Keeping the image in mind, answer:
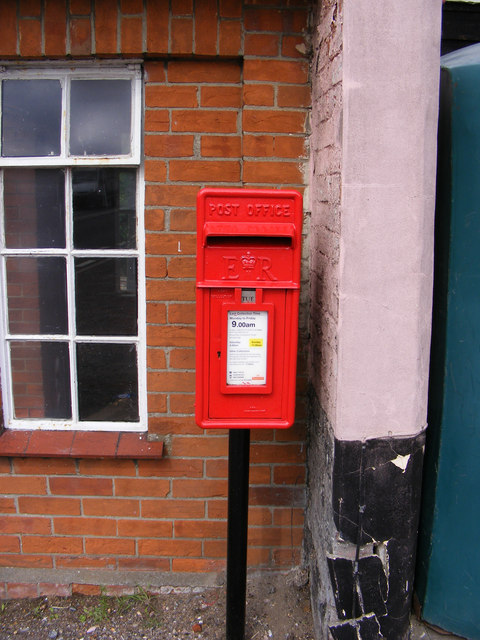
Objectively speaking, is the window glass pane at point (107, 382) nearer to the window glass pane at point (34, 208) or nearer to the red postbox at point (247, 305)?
the window glass pane at point (34, 208)

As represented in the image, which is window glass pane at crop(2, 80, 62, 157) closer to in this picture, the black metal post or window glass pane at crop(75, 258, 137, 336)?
window glass pane at crop(75, 258, 137, 336)

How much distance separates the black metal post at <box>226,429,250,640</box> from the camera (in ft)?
7.19

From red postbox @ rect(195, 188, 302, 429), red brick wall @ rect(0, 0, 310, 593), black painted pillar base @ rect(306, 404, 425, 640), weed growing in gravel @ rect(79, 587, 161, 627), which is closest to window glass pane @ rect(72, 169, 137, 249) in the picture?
red brick wall @ rect(0, 0, 310, 593)

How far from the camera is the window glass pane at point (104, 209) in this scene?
260 cm

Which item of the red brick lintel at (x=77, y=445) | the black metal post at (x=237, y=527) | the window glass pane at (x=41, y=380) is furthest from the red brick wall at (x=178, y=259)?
the black metal post at (x=237, y=527)

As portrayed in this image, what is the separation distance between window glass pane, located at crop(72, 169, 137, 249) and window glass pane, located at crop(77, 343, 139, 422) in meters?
0.52

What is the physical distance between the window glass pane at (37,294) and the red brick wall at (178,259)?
1.60 ft

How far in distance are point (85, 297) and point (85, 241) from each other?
27 cm

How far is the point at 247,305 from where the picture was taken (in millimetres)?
1958

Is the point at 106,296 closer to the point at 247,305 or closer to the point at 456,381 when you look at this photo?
the point at 247,305

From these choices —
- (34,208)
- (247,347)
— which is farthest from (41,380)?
(247,347)

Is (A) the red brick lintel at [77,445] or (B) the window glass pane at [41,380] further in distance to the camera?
(B) the window glass pane at [41,380]

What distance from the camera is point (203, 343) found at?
199 cm

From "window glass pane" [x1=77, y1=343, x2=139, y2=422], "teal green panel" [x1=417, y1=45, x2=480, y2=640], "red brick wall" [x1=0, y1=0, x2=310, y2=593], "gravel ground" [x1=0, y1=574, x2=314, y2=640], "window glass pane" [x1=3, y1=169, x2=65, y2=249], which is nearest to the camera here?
"teal green panel" [x1=417, y1=45, x2=480, y2=640]
